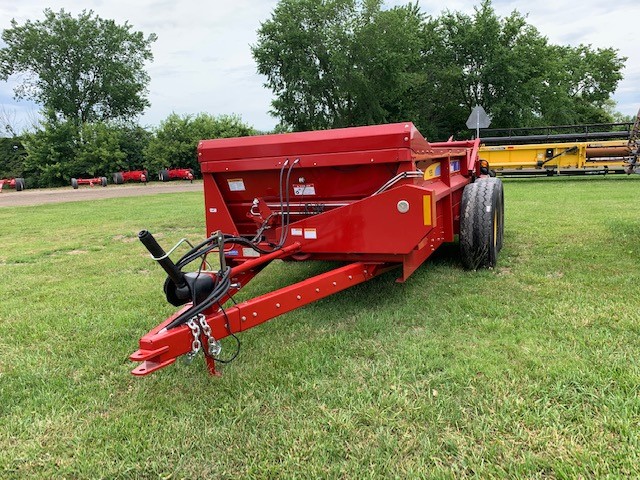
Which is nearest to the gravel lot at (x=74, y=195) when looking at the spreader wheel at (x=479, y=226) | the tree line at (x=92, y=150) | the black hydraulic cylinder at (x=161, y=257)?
the tree line at (x=92, y=150)

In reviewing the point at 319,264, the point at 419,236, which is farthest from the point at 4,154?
the point at 419,236

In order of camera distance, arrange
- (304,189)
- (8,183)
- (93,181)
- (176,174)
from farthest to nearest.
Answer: (176,174) < (8,183) < (93,181) < (304,189)

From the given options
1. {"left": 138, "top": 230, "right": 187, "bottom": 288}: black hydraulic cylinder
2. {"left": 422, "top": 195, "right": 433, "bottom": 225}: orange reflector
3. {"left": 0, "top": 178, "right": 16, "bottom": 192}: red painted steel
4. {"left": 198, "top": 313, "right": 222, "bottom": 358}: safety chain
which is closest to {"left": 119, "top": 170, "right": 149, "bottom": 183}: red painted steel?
{"left": 0, "top": 178, "right": 16, "bottom": 192}: red painted steel

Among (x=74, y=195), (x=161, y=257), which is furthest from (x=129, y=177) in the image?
(x=161, y=257)

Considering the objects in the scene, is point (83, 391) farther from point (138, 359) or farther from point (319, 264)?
point (319, 264)

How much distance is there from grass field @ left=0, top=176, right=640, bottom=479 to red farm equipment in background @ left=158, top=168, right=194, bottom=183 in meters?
23.7

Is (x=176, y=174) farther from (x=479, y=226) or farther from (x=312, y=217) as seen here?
(x=312, y=217)

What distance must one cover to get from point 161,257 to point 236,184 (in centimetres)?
176

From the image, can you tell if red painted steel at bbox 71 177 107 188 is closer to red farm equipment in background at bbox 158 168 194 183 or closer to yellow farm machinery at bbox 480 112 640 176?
red farm equipment in background at bbox 158 168 194 183

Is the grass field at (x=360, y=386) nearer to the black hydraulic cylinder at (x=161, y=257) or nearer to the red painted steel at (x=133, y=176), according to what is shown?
the black hydraulic cylinder at (x=161, y=257)

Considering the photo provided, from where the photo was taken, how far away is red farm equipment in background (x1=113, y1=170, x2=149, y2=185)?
28.2 meters

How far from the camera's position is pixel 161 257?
7.77 ft

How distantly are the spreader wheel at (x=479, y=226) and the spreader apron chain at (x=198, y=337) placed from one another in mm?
2861

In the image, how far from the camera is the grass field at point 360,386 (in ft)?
6.72
